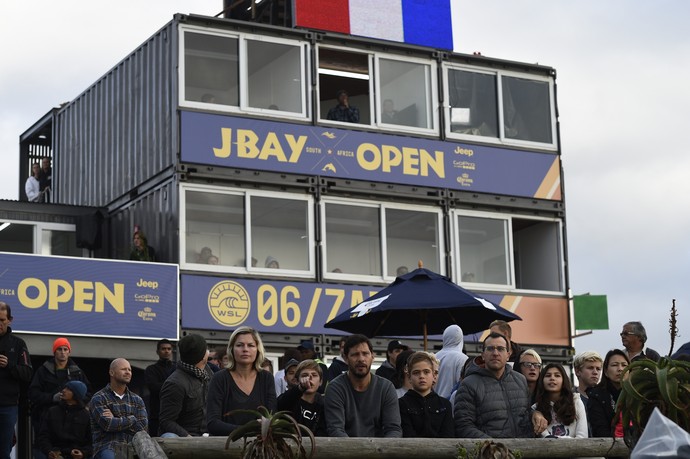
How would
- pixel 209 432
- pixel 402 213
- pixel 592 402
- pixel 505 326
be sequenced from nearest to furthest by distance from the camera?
pixel 209 432, pixel 592 402, pixel 505 326, pixel 402 213

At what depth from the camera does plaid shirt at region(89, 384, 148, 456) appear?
40.7 ft

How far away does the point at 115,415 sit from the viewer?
41.0 ft

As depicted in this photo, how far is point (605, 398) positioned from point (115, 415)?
4207 millimetres

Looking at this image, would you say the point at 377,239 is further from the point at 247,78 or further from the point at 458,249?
the point at 247,78

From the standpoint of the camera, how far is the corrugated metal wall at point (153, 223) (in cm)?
2400

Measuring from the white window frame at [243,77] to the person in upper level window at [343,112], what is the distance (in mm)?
552

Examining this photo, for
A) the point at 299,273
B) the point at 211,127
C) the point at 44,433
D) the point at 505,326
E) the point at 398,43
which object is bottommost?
the point at 44,433

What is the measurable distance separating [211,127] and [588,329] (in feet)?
27.6

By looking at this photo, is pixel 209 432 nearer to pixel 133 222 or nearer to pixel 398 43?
pixel 133 222

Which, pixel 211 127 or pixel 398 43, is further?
pixel 398 43

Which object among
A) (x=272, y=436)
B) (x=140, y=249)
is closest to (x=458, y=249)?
(x=140, y=249)

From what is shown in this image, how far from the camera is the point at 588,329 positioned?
27.8 meters

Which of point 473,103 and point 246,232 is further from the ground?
point 473,103

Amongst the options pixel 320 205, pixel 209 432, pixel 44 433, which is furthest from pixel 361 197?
pixel 209 432
